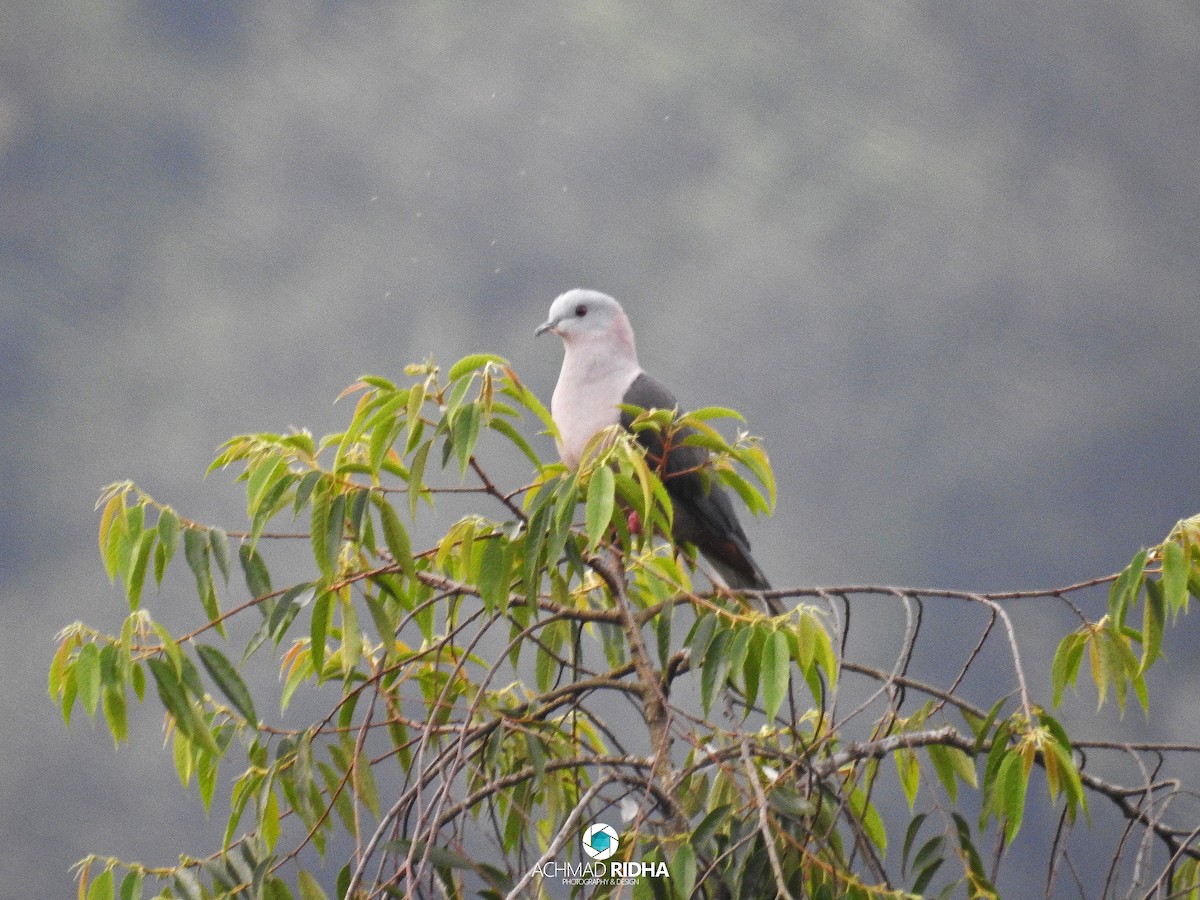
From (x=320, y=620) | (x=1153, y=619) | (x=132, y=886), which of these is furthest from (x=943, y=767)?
(x=132, y=886)

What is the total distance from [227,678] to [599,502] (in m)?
0.56

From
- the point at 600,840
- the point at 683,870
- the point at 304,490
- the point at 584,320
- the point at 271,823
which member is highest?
the point at 584,320

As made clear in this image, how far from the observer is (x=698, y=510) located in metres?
2.69

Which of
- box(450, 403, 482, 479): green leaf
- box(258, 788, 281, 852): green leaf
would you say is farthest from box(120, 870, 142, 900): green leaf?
box(450, 403, 482, 479): green leaf

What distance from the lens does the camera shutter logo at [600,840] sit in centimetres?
185

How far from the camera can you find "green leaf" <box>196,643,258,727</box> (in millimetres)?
1681

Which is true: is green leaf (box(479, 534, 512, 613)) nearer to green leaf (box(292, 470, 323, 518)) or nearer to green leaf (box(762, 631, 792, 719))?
green leaf (box(292, 470, 323, 518))

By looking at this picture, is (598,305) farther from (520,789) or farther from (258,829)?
(258,829)

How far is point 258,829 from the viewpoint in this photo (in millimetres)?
2000

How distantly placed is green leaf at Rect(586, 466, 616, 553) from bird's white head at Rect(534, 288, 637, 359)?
1133 mm

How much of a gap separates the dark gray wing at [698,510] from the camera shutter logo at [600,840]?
0.87 m

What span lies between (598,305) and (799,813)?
1.38m

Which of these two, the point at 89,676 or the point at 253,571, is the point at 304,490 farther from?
the point at 89,676

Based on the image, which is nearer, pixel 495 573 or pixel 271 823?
pixel 495 573
